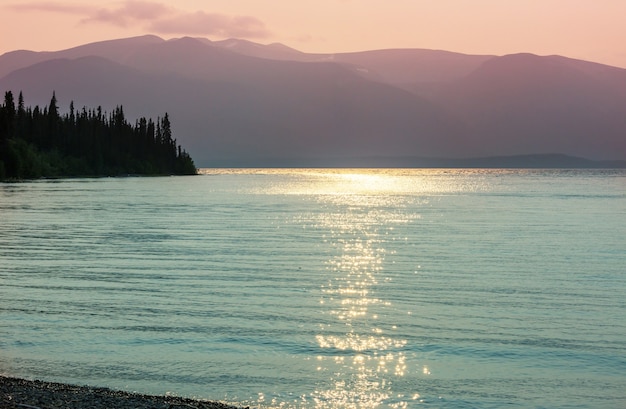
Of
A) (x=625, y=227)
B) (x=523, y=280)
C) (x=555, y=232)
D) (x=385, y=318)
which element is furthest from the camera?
(x=625, y=227)

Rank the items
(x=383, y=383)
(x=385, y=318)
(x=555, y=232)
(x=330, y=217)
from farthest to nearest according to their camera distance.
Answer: (x=330, y=217) < (x=555, y=232) < (x=385, y=318) < (x=383, y=383)

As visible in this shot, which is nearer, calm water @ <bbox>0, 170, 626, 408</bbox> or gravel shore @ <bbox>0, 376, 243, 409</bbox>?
gravel shore @ <bbox>0, 376, 243, 409</bbox>

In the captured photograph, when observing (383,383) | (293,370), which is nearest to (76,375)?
(293,370)

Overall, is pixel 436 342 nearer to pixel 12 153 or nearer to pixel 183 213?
pixel 183 213

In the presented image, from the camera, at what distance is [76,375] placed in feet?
59.0

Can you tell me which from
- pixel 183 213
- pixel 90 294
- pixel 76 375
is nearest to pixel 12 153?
pixel 183 213

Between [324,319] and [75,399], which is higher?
[75,399]

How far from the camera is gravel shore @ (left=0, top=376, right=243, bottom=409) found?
14.4 metres

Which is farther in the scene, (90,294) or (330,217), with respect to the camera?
(330,217)

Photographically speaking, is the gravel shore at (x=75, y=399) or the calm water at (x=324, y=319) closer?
the gravel shore at (x=75, y=399)

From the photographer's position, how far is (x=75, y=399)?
14898mm

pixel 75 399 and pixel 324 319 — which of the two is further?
pixel 324 319

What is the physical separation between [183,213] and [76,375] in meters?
64.8

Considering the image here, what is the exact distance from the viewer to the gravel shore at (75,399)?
14.4m
